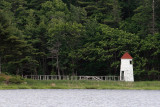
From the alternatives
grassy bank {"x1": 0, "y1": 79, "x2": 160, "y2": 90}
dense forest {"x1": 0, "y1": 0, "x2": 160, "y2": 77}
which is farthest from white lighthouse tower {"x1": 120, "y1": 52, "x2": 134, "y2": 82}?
grassy bank {"x1": 0, "y1": 79, "x2": 160, "y2": 90}

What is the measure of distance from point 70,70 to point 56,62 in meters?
4.25

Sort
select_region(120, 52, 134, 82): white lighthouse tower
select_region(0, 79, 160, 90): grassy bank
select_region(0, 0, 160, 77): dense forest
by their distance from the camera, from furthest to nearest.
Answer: select_region(0, 0, 160, 77): dense forest → select_region(120, 52, 134, 82): white lighthouse tower → select_region(0, 79, 160, 90): grassy bank

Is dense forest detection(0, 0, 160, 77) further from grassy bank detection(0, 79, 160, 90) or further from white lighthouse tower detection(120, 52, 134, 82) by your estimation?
grassy bank detection(0, 79, 160, 90)

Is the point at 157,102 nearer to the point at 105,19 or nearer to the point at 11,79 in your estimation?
the point at 11,79

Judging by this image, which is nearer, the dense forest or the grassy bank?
the grassy bank

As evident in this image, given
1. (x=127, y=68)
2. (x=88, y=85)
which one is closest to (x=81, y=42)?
(x=127, y=68)

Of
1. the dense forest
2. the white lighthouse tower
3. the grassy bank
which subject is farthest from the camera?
the dense forest

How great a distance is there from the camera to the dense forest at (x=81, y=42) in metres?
85.5

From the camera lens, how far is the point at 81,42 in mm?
92125

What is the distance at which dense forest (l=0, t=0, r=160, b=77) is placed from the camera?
8550 centimetres

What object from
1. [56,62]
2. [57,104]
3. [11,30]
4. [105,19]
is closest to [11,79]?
[11,30]

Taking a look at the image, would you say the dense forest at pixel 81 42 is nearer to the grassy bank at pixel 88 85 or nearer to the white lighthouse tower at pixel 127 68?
the white lighthouse tower at pixel 127 68

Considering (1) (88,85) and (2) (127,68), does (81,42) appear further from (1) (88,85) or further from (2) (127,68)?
(1) (88,85)

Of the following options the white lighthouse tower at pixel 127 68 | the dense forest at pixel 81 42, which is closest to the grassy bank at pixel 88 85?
the white lighthouse tower at pixel 127 68
